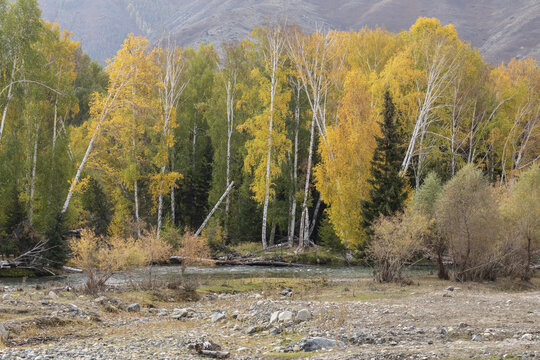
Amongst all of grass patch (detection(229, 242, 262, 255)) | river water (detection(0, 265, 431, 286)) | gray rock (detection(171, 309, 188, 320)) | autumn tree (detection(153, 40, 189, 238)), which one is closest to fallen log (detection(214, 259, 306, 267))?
river water (detection(0, 265, 431, 286))

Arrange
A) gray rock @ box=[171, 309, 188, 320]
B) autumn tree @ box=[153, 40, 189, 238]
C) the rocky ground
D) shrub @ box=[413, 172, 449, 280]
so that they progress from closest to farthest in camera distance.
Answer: the rocky ground, gray rock @ box=[171, 309, 188, 320], shrub @ box=[413, 172, 449, 280], autumn tree @ box=[153, 40, 189, 238]

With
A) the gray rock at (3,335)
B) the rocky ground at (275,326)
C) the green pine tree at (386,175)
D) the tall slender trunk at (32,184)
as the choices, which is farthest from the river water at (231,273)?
the gray rock at (3,335)

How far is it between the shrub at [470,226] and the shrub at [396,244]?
65.3 inches

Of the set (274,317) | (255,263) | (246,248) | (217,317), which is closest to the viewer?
(274,317)

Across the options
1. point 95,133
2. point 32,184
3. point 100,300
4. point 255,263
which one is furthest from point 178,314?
point 95,133

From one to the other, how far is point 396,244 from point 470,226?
428 centimetres

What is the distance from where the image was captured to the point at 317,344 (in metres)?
11.9

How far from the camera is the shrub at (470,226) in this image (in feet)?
85.0

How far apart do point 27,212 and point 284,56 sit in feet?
81.1

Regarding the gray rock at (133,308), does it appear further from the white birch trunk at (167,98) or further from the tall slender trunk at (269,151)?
the tall slender trunk at (269,151)

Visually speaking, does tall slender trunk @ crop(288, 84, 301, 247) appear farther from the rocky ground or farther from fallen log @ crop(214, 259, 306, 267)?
the rocky ground

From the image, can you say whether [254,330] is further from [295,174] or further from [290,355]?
[295,174]

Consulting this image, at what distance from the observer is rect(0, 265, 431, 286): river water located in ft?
98.2

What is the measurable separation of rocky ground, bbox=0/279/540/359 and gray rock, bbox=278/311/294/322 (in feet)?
0.11
